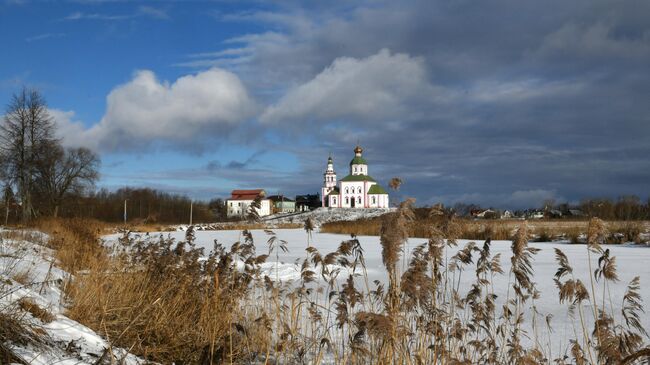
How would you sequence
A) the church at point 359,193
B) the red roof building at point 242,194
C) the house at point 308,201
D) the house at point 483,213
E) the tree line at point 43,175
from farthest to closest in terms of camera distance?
1. the house at point 308,201
2. the red roof building at point 242,194
3. the church at point 359,193
4. the tree line at point 43,175
5. the house at point 483,213

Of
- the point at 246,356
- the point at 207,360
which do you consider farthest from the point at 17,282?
the point at 207,360

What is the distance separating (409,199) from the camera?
315cm

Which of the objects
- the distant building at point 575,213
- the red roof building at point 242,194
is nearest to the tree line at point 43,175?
the distant building at point 575,213

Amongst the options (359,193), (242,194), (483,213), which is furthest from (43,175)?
(242,194)

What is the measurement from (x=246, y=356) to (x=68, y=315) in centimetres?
158

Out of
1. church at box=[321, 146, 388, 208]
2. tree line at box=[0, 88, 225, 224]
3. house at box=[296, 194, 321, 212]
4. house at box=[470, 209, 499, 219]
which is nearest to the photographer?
house at box=[470, 209, 499, 219]

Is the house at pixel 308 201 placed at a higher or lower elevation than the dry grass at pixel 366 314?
higher

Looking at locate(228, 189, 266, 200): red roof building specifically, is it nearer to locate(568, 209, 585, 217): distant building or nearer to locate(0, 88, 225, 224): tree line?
locate(0, 88, 225, 224): tree line

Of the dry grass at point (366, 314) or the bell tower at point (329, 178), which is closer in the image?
the dry grass at point (366, 314)

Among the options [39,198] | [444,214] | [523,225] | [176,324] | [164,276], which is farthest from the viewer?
[39,198]

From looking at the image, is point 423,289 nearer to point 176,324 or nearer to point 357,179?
point 176,324

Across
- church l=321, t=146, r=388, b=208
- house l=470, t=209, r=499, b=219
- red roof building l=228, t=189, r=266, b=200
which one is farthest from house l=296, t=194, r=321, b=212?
house l=470, t=209, r=499, b=219

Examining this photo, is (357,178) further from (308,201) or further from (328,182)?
(308,201)

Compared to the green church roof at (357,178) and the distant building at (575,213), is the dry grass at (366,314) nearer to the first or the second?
the distant building at (575,213)
